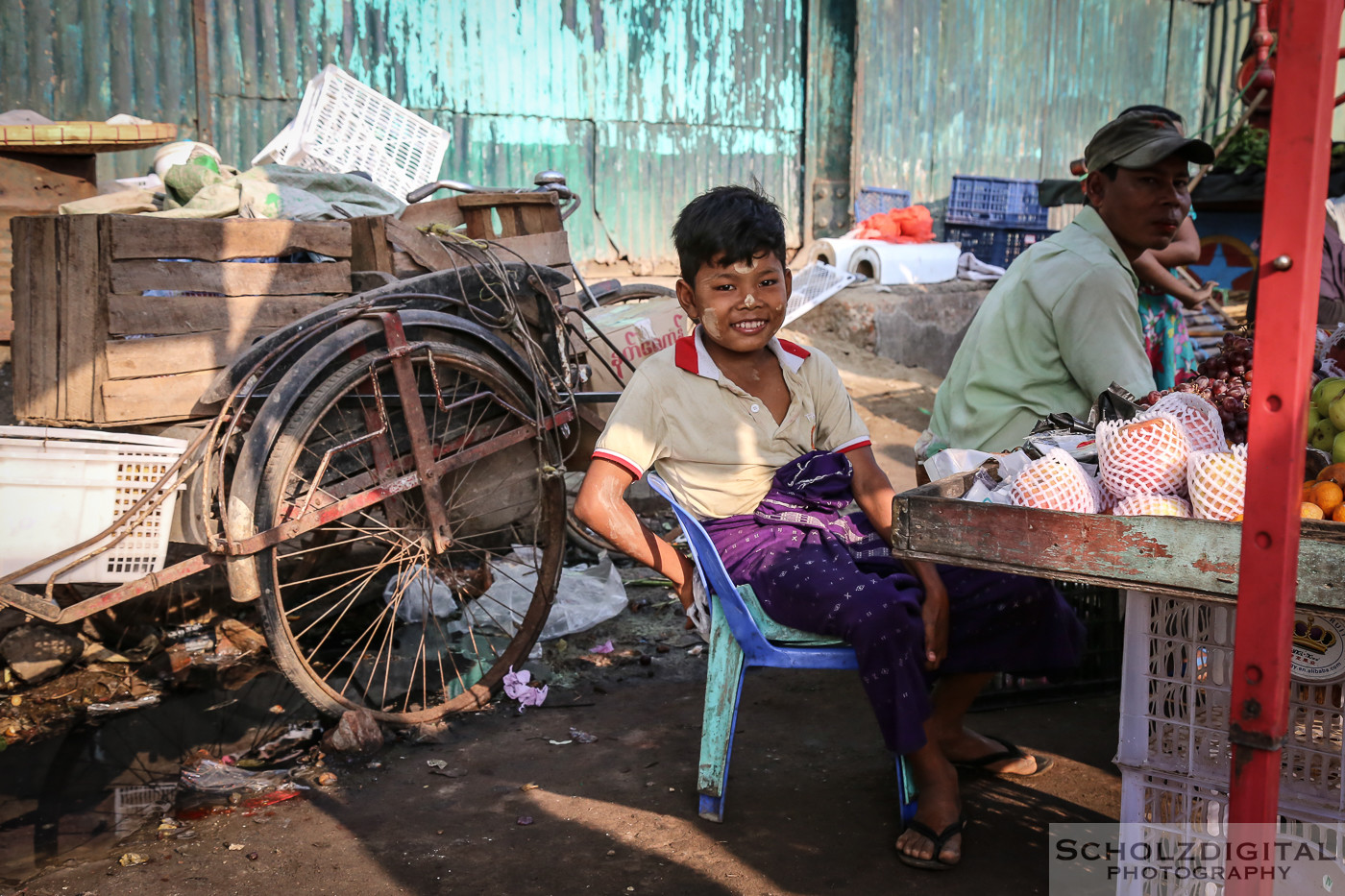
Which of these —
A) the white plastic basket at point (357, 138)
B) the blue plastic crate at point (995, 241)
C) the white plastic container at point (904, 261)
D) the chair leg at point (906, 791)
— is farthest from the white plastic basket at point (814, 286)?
the chair leg at point (906, 791)

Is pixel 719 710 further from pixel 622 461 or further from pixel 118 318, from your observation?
pixel 118 318

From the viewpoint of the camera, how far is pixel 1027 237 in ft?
31.1

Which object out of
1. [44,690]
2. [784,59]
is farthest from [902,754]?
[784,59]

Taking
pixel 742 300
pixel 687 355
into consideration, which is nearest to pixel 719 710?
pixel 687 355

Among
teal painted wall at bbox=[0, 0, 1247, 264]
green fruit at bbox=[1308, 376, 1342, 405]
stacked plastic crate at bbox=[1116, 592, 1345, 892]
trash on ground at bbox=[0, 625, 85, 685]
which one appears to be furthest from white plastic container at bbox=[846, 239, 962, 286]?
stacked plastic crate at bbox=[1116, 592, 1345, 892]

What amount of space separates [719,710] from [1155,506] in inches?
48.9

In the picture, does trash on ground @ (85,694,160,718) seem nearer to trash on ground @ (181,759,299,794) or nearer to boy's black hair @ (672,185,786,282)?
trash on ground @ (181,759,299,794)

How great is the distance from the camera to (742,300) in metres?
2.63

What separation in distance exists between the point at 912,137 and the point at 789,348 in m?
7.22

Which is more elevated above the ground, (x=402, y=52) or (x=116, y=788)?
(x=402, y=52)

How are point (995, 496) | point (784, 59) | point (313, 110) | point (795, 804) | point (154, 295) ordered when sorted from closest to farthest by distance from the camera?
point (995, 496)
point (795, 804)
point (154, 295)
point (313, 110)
point (784, 59)

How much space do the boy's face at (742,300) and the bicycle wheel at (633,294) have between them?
2.44 metres

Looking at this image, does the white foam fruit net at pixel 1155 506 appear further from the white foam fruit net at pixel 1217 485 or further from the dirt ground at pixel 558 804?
the dirt ground at pixel 558 804

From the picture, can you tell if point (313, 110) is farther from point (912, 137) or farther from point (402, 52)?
point (912, 137)
